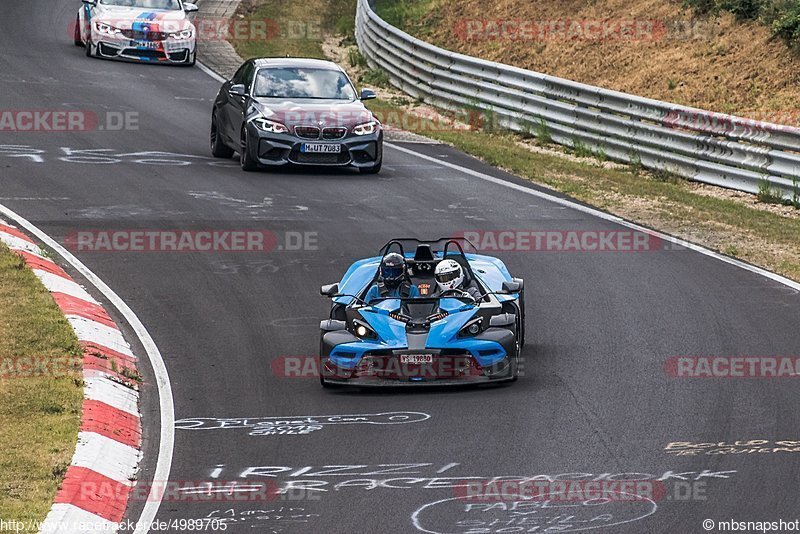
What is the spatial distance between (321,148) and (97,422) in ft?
35.3

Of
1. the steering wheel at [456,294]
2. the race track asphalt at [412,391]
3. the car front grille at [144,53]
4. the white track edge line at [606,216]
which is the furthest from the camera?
the car front grille at [144,53]

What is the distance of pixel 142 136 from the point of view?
23641mm

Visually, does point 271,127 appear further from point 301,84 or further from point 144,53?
point 144,53

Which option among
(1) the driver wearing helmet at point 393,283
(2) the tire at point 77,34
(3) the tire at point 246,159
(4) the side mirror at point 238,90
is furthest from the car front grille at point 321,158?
(2) the tire at point 77,34

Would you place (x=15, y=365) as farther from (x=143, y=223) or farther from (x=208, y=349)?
(x=143, y=223)

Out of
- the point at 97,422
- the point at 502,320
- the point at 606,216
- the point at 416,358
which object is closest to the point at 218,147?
the point at 606,216

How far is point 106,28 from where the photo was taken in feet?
101

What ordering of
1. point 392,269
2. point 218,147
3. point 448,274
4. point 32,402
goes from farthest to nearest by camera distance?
point 218,147 → point 392,269 → point 448,274 → point 32,402

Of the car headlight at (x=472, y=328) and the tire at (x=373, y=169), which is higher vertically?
the car headlight at (x=472, y=328)

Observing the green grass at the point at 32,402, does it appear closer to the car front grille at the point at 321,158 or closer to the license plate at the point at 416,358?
the license plate at the point at 416,358

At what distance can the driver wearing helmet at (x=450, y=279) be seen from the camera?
1245cm

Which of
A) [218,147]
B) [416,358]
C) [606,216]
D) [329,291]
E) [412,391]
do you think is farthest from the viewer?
[218,147]

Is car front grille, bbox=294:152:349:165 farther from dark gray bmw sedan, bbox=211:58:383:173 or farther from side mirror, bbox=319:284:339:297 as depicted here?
side mirror, bbox=319:284:339:297

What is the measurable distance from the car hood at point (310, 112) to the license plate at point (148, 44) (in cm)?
1030
